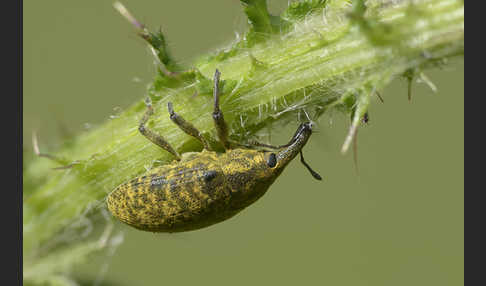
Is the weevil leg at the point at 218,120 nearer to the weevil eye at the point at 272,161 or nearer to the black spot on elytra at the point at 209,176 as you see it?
the black spot on elytra at the point at 209,176

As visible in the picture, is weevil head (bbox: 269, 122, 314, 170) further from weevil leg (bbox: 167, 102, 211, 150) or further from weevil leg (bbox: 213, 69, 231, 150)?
weevil leg (bbox: 167, 102, 211, 150)

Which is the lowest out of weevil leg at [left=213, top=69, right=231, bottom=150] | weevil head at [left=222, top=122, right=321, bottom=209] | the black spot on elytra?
weevil head at [left=222, top=122, right=321, bottom=209]

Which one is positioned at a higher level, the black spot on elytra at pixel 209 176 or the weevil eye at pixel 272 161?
the black spot on elytra at pixel 209 176

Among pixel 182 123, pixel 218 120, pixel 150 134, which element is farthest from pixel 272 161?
pixel 150 134

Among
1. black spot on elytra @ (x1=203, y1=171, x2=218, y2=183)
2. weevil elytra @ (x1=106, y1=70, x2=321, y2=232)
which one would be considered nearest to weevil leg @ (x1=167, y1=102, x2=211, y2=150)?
weevil elytra @ (x1=106, y1=70, x2=321, y2=232)

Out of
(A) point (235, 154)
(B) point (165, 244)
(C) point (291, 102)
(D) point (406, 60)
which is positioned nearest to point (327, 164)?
(B) point (165, 244)

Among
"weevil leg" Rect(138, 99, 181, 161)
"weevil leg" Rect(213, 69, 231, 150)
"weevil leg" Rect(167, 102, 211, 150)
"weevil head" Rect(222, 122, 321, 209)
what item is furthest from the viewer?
"weevil head" Rect(222, 122, 321, 209)

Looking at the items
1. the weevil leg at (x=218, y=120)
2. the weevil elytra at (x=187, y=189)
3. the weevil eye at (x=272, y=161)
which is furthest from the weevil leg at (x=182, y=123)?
the weevil eye at (x=272, y=161)

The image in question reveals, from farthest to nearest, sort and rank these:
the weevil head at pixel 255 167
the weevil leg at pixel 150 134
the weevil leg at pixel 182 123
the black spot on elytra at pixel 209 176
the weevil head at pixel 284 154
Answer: the weevil head at pixel 284 154, the weevil head at pixel 255 167, the black spot on elytra at pixel 209 176, the weevil leg at pixel 150 134, the weevil leg at pixel 182 123

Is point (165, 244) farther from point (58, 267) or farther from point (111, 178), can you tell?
point (111, 178)
